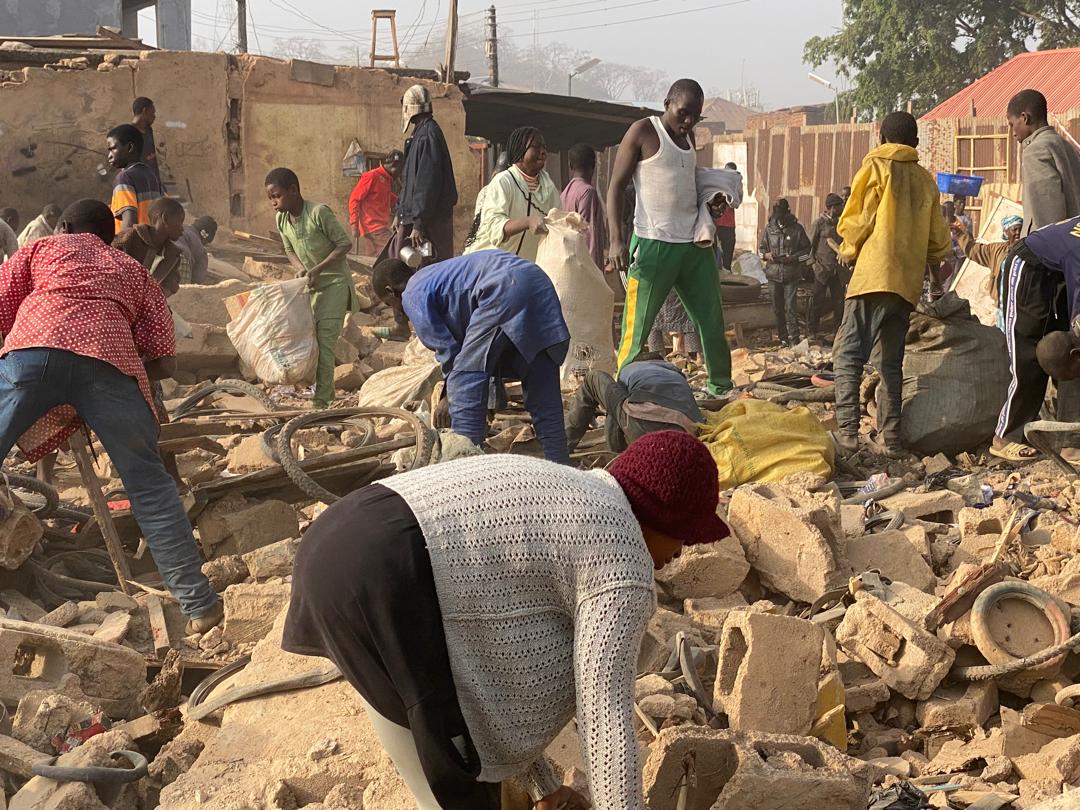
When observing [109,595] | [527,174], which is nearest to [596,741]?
[109,595]

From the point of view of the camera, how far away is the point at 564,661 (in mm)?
2436

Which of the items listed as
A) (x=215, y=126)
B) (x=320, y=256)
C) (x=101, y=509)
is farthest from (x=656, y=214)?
(x=215, y=126)

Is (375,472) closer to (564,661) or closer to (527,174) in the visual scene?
(527,174)

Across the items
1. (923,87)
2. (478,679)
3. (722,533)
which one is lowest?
(478,679)

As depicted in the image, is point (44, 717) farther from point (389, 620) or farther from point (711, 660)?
point (711, 660)

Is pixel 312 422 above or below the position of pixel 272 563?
above

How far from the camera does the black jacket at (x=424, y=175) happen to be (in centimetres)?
877

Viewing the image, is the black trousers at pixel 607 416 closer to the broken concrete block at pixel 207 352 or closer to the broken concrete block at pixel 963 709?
the broken concrete block at pixel 963 709

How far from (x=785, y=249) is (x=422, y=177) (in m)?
4.49

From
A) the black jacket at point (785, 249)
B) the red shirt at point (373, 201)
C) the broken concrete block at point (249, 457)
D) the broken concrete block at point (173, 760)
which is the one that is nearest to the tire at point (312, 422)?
the broken concrete block at point (249, 457)

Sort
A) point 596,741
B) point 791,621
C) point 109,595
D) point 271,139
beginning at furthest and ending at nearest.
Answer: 1. point 271,139
2. point 109,595
3. point 791,621
4. point 596,741

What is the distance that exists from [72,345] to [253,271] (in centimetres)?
816

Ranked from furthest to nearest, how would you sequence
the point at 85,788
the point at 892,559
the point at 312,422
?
1. the point at 312,422
2. the point at 892,559
3. the point at 85,788

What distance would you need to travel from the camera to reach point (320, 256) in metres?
7.95
